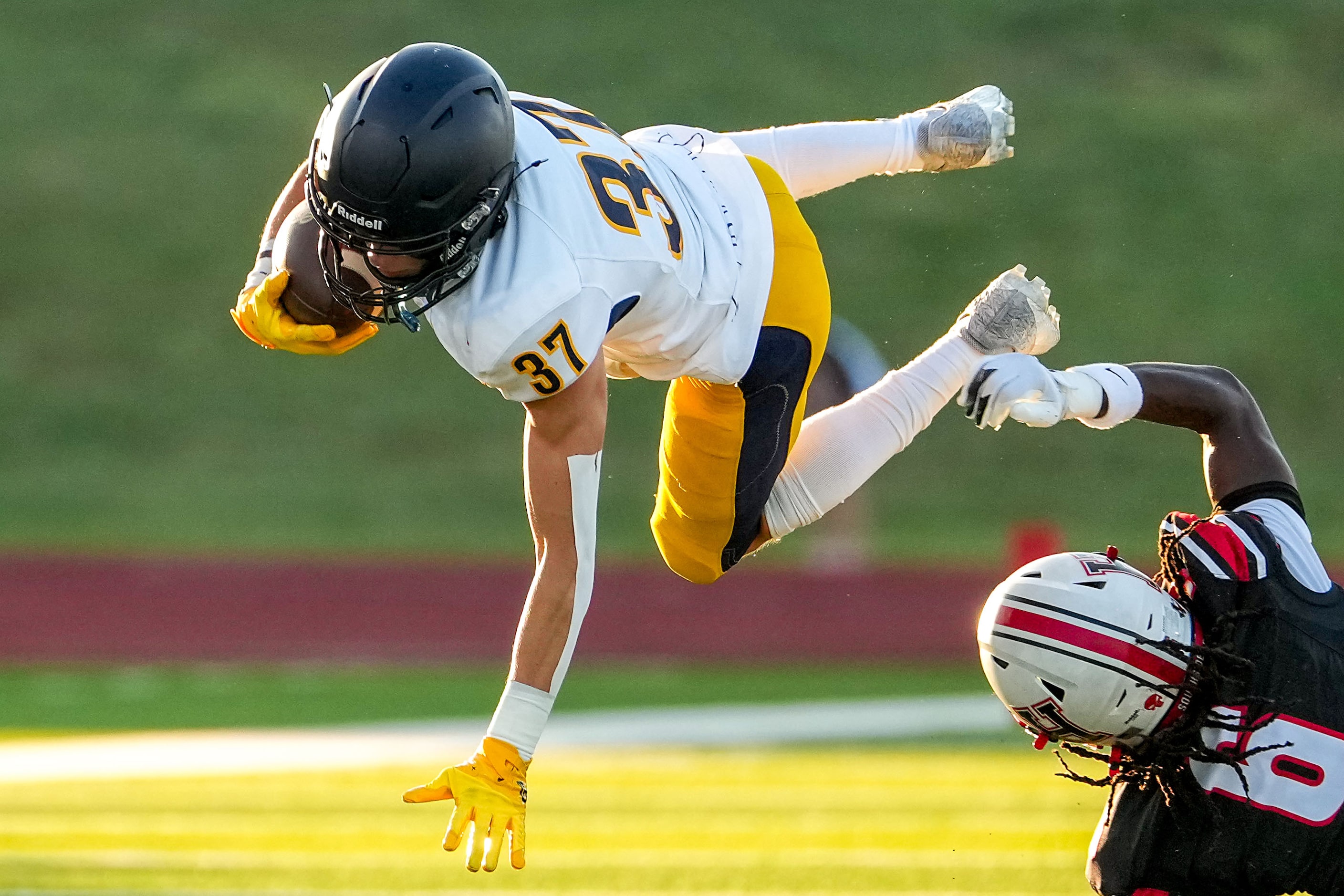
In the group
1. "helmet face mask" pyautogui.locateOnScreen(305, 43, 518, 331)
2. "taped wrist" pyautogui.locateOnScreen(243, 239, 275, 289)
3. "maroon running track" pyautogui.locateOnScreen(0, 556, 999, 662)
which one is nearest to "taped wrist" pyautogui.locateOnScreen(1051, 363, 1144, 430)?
"helmet face mask" pyautogui.locateOnScreen(305, 43, 518, 331)

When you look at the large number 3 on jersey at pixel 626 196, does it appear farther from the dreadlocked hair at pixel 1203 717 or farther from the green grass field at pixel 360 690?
the green grass field at pixel 360 690

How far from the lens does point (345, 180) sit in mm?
3240

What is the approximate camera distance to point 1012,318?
4.29m

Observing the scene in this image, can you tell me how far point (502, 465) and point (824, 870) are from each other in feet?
43.6

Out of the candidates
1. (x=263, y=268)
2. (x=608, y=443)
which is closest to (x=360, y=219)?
(x=263, y=268)

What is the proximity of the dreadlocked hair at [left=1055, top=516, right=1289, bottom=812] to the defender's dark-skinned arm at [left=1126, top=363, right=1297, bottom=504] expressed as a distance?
412 mm

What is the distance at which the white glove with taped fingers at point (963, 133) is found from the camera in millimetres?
4363

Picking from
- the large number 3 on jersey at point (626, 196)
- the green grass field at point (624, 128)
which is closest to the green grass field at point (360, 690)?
the green grass field at point (624, 128)

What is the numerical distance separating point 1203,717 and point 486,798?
1.28 metres

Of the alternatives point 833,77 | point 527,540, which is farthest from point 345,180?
point 833,77

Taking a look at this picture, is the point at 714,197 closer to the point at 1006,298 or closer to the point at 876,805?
the point at 1006,298

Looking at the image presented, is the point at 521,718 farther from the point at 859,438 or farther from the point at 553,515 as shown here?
the point at 859,438

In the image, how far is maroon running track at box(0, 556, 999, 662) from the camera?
38.6 feet

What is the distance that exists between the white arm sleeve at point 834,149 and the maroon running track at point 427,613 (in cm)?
746
